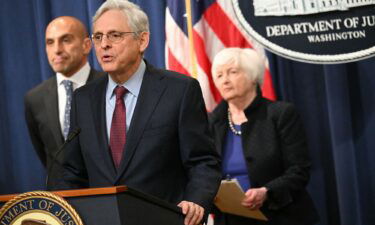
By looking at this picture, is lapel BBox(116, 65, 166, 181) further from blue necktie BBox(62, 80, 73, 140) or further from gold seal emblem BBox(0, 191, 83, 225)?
blue necktie BBox(62, 80, 73, 140)

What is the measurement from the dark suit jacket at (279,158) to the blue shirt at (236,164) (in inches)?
1.3

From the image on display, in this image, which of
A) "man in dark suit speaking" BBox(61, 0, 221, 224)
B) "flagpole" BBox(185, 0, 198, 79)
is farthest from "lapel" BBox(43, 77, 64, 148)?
"man in dark suit speaking" BBox(61, 0, 221, 224)

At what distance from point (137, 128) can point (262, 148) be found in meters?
1.52

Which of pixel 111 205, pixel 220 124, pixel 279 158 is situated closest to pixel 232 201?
pixel 279 158

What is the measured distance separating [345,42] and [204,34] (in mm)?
995

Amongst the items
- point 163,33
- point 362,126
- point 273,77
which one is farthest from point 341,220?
point 163,33

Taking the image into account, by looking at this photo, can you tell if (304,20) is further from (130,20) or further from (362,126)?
(130,20)

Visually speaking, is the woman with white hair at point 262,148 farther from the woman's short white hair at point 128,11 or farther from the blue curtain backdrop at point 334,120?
the woman's short white hair at point 128,11

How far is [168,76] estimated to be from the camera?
2.71 meters

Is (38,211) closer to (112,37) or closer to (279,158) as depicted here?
(112,37)

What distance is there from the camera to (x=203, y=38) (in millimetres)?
4648

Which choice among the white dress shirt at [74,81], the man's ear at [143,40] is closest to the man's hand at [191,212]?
the man's ear at [143,40]

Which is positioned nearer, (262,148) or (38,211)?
(38,211)

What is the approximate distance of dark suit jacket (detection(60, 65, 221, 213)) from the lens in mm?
2520
